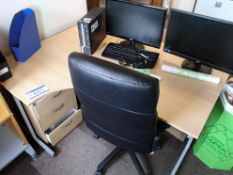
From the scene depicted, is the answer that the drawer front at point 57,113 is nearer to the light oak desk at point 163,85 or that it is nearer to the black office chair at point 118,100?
the light oak desk at point 163,85

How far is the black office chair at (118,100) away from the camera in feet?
2.66

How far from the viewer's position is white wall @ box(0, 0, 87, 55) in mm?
1476

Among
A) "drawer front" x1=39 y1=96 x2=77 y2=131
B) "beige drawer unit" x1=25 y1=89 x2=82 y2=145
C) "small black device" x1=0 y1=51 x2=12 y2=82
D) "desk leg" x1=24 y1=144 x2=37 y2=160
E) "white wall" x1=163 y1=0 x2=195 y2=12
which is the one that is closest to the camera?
"small black device" x1=0 y1=51 x2=12 y2=82

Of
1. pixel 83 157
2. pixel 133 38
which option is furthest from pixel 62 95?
pixel 133 38

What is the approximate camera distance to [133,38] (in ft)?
5.23

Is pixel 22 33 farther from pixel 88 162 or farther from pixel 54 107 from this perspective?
pixel 88 162

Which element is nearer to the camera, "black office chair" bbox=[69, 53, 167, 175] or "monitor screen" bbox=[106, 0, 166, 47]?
"black office chair" bbox=[69, 53, 167, 175]

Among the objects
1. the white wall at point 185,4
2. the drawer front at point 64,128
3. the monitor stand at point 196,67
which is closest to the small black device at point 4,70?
the drawer front at point 64,128

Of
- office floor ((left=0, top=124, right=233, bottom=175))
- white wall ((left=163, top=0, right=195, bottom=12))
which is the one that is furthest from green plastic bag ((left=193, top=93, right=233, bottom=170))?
white wall ((left=163, top=0, right=195, bottom=12))

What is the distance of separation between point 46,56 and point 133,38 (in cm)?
72

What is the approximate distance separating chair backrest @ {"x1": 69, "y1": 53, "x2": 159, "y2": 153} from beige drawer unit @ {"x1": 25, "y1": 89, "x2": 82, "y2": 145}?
385mm

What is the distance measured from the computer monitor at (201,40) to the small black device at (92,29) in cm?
56

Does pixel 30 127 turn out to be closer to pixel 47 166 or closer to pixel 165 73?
pixel 47 166

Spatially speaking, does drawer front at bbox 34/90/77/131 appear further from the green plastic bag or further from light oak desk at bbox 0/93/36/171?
the green plastic bag
